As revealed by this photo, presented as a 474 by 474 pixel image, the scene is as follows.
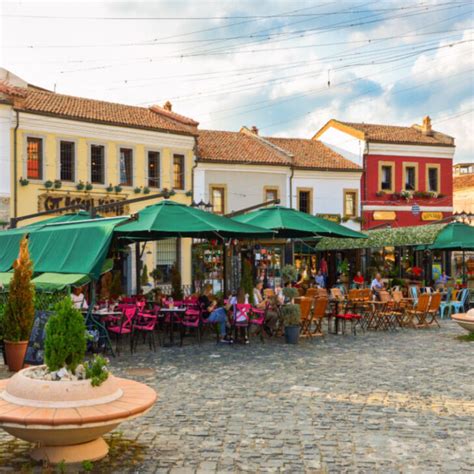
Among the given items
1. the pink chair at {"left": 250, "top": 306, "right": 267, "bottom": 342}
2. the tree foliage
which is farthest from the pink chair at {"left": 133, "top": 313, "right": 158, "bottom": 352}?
the tree foliage

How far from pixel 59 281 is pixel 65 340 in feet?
18.9

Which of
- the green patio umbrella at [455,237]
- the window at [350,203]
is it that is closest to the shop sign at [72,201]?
the green patio umbrella at [455,237]

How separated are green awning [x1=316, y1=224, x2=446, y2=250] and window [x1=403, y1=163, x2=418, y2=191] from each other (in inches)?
391

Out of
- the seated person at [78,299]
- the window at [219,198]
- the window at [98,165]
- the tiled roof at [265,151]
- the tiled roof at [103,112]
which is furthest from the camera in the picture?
the tiled roof at [265,151]

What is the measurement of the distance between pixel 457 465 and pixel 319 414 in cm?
191

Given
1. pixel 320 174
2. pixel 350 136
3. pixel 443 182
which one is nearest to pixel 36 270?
pixel 320 174

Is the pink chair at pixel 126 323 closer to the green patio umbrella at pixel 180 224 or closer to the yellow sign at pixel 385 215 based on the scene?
the green patio umbrella at pixel 180 224

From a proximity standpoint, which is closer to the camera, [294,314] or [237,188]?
[294,314]

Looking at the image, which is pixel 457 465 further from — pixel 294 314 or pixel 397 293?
pixel 397 293

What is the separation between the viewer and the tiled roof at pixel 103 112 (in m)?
24.4

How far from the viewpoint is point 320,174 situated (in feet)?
107

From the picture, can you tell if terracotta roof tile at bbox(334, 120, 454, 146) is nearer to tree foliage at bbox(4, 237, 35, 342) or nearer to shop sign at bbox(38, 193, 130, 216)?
shop sign at bbox(38, 193, 130, 216)

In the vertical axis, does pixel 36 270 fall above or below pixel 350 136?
below

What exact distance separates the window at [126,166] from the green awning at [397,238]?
875 centimetres
